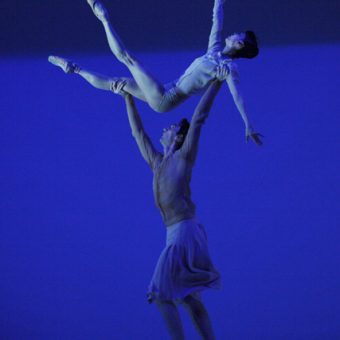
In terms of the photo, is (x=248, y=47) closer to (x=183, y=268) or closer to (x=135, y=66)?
(x=135, y=66)

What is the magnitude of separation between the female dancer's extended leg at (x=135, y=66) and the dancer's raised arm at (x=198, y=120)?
204 mm

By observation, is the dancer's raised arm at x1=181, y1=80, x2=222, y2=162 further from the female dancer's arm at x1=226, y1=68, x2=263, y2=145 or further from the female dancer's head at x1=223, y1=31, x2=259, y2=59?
the female dancer's head at x1=223, y1=31, x2=259, y2=59

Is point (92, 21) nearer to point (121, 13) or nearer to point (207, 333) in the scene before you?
point (121, 13)

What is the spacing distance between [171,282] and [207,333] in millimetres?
295

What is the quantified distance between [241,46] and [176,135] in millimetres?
523

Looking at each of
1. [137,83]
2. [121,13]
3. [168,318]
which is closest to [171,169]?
[137,83]

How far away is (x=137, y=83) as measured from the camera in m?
3.77

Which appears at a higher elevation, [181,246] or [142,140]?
[142,140]

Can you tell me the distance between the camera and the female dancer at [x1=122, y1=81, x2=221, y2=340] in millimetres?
3520

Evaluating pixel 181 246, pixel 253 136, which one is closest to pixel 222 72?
pixel 253 136

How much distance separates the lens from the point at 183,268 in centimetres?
354

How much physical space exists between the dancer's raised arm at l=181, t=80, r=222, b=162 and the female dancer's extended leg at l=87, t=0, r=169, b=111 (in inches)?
8.0

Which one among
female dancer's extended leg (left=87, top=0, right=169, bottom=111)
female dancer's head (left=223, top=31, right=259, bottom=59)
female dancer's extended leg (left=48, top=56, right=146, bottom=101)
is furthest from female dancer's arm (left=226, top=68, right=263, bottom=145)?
female dancer's extended leg (left=48, top=56, right=146, bottom=101)

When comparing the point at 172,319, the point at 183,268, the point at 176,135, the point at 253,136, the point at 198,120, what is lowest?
the point at 172,319
